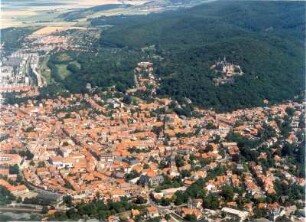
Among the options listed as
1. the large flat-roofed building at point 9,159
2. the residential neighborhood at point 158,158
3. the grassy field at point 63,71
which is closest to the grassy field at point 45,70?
the grassy field at point 63,71

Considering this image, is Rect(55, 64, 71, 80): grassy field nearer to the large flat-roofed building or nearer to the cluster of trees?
the cluster of trees


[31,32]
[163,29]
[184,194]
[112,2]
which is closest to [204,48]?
[163,29]

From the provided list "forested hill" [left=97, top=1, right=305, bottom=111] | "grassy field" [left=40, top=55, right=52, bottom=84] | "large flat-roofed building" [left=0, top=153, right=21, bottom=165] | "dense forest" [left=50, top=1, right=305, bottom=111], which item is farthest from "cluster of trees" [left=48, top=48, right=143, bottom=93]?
"large flat-roofed building" [left=0, top=153, right=21, bottom=165]

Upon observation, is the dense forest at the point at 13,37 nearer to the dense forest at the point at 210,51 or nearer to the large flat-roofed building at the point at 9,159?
the dense forest at the point at 210,51

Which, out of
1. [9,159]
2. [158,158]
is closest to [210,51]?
[158,158]

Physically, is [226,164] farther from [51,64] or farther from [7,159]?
[51,64]
